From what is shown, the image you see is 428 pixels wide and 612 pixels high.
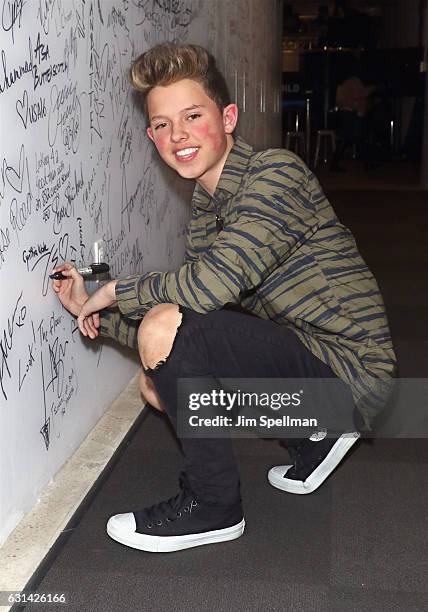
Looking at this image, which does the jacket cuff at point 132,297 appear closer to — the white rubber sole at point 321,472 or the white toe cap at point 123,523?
the white toe cap at point 123,523

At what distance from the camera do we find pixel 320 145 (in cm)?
1266

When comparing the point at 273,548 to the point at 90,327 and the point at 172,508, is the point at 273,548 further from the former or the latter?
the point at 90,327

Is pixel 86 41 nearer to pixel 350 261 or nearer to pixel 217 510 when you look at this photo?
pixel 350 261

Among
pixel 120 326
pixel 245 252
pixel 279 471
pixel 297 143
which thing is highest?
pixel 245 252

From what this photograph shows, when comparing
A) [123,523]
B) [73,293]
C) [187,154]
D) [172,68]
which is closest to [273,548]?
[123,523]

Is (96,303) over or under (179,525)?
over

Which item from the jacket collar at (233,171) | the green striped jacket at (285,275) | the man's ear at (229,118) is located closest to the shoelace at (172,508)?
the green striped jacket at (285,275)

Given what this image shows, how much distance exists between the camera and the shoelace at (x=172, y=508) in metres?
1.76

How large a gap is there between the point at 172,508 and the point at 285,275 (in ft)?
1.73

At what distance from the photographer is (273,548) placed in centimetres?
175

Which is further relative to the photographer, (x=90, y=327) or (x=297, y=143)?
(x=297, y=143)

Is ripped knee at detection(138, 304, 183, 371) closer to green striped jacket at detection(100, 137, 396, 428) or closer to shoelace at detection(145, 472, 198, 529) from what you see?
green striped jacket at detection(100, 137, 396, 428)

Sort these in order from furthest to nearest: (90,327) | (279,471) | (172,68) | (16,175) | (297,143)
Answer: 1. (297,143)
2. (279,471)
3. (90,327)
4. (172,68)
5. (16,175)

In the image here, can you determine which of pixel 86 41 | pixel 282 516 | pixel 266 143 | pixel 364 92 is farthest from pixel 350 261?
pixel 364 92
